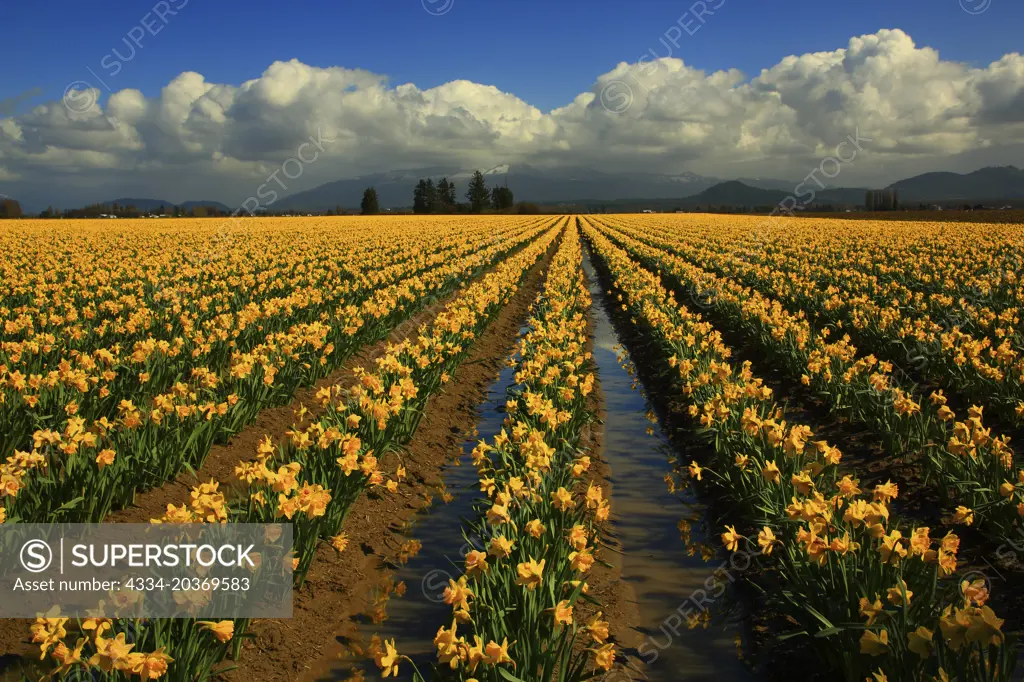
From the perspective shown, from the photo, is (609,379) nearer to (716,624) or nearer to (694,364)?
(694,364)

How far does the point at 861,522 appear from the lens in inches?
170

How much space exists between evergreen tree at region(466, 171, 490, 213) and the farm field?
121 m

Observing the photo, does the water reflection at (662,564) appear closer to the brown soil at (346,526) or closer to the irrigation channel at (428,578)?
the irrigation channel at (428,578)

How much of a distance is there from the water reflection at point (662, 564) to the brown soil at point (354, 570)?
2.02 metres

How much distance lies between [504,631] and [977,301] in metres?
15.7

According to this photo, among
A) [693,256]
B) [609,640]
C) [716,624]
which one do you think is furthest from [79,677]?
[693,256]

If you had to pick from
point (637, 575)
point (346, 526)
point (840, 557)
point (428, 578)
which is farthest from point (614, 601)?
point (346, 526)

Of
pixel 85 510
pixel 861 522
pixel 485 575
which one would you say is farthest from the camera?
pixel 85 510

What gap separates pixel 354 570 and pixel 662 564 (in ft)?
8.39

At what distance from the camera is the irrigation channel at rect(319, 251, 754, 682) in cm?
434

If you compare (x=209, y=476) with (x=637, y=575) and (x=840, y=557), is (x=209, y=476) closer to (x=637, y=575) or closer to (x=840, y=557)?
(x=637, y=575)

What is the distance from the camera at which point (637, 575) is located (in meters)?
5.39

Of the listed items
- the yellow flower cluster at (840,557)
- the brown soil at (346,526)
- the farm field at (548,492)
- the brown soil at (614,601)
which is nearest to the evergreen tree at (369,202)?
the farm field at (548,492)

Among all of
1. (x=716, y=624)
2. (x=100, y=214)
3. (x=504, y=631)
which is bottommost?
(x=716, y=624)
